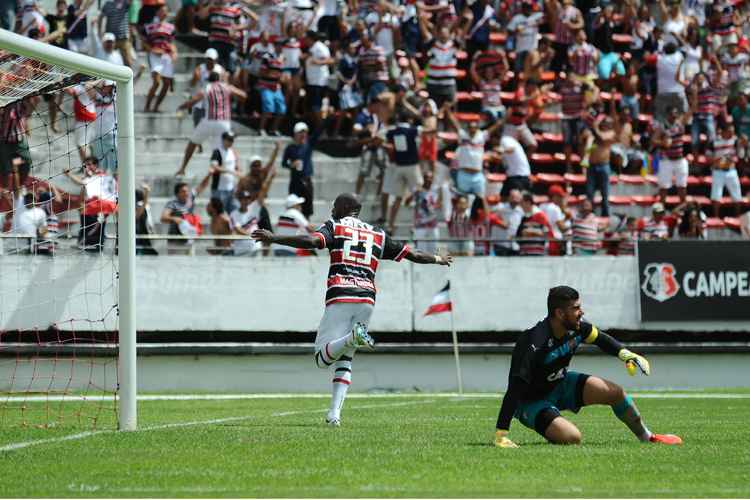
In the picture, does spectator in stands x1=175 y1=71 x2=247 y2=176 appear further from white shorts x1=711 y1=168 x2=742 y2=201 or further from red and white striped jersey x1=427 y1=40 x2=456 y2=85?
white shorts x1=711 y1=168 x2=742 y2=201

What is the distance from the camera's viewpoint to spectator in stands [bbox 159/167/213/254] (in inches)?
928

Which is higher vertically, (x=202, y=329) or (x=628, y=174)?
(x=628, y=174)

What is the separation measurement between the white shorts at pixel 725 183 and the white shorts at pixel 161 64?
1080cm

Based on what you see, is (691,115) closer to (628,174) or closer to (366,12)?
(628,174)

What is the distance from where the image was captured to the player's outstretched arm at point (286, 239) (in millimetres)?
12359

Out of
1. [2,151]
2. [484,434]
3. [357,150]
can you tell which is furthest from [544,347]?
[357,150]

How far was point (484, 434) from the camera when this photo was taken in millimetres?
12430

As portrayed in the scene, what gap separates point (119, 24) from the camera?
2678 cm

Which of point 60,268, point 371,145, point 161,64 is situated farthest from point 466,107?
point 60,268

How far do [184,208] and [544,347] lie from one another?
1390 cm

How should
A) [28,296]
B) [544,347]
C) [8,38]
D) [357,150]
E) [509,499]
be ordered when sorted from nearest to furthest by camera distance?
1. [509,499]
2. [544,347]
3. [8,38]
4. [28,296]
5. [357,150]

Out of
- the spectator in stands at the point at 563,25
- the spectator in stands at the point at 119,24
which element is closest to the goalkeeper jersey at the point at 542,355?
the spectator in stands at the point at 119,24

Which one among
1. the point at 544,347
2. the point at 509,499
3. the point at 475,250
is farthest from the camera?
the point at 475,250

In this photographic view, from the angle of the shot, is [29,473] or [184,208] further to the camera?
[184,208]
